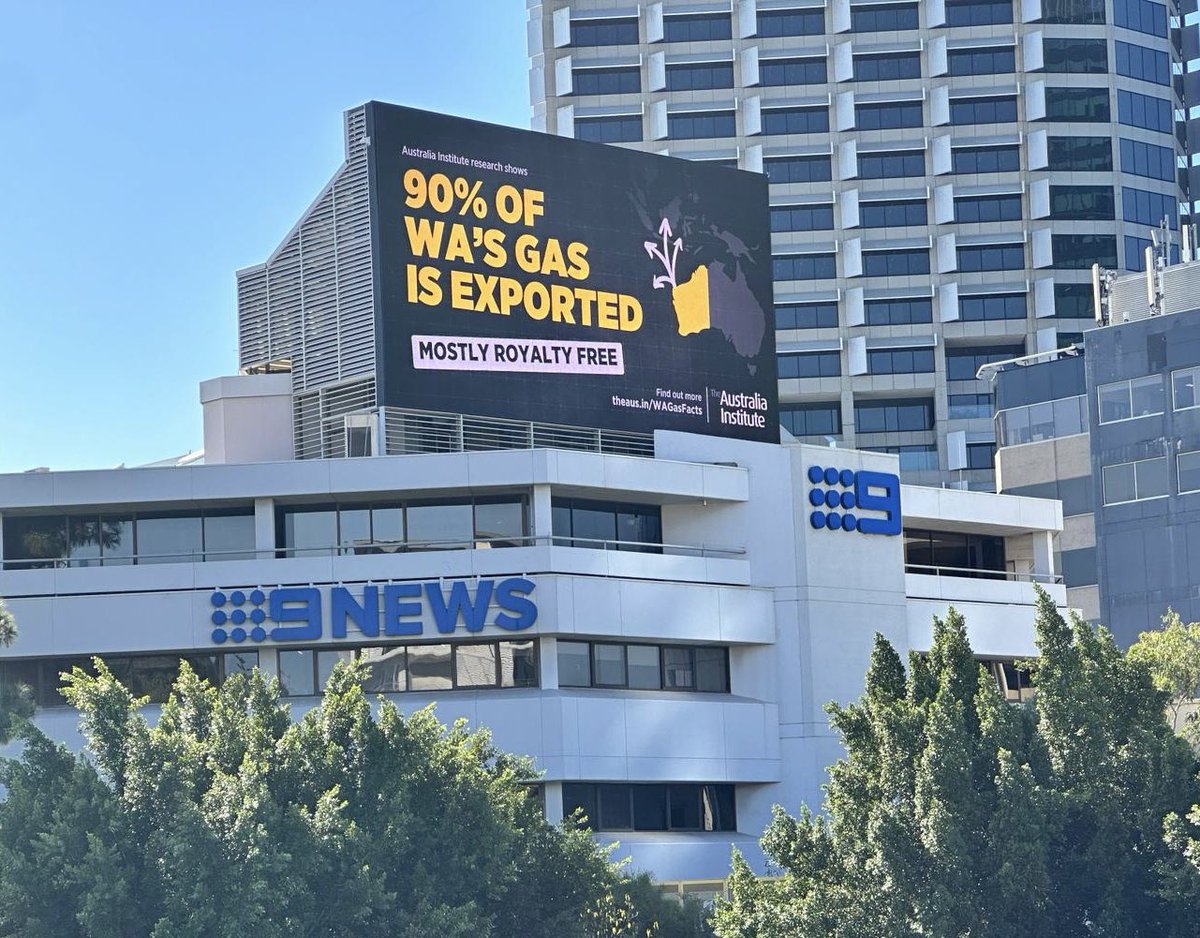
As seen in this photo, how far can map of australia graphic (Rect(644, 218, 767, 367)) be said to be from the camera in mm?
69438

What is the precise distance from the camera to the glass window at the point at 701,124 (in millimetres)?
149250

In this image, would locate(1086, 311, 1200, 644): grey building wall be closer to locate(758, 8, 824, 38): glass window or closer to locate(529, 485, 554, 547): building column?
locate(529, 485, 554, 547): building column

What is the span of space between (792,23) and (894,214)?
48.3 feet

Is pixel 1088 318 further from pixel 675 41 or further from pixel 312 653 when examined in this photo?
pixel 312 653

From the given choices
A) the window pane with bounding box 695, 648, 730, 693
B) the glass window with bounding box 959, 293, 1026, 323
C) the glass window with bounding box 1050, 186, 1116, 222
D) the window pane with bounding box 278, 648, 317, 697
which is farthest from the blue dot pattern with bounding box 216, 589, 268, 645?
the glass window with bounding box 1050, 186, 1116, 222

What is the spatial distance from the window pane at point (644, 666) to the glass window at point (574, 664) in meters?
1.50

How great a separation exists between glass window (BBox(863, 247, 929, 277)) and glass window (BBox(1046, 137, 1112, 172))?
1014cm

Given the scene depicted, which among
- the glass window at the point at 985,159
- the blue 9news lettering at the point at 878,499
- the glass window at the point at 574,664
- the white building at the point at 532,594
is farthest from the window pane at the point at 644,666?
the glass window at the point at 985,159

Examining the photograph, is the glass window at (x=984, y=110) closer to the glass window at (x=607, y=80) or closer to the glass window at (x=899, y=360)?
the glass window at (x=899, y=360)

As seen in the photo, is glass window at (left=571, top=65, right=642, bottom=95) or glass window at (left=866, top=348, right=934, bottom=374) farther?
glass window at (left=571, top=65, right=642, bottom=95)

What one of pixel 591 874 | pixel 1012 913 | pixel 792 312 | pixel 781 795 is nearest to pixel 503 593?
pixel 781 795

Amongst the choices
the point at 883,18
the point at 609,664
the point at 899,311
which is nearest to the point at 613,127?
the point at 883,18

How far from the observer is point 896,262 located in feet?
480

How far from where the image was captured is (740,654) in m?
67.1
